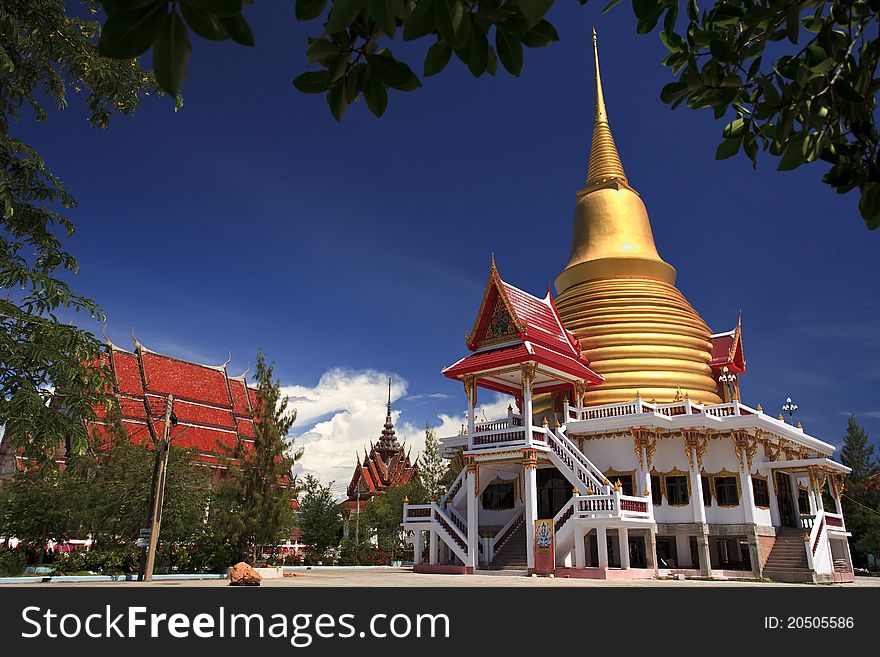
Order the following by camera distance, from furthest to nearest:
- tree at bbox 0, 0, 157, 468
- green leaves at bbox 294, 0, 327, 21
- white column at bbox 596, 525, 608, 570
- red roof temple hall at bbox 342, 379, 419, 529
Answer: red roof temple hall at bbox 342, 379, 419, 529, white column at bbox 596, 525, 608, 570, tree at bbox 0, 0, 157, 468, green leaves at bbox 294, 0, 327, 21

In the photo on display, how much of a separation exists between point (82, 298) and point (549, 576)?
16.0m

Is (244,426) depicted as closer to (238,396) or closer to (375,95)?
(238,396)

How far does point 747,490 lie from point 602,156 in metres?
19.6

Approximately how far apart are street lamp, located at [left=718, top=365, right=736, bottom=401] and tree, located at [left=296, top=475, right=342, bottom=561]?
72.9 feet

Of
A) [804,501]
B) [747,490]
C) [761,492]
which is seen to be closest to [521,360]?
[747,490]

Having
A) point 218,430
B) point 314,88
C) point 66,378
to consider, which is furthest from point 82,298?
point 218,430

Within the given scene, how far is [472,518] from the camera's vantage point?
24422mm

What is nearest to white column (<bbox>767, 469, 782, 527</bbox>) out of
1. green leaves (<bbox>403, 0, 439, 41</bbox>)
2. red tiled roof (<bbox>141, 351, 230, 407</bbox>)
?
green leaves (<bbox>403, 0, 439, 41</bbox>)

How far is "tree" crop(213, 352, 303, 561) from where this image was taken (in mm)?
23250

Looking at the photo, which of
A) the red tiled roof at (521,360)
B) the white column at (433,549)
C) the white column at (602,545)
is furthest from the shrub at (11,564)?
the white column at (602,545)

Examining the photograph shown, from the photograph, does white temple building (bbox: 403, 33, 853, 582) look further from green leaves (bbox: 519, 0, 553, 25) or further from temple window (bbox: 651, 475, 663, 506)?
green leaves (bbox: 519, 0, 553, 25)

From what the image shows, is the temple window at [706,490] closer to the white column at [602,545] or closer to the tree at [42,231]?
the white column at [602,545]

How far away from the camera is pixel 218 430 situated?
4394 centimetres

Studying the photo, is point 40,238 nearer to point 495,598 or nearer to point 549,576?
point 495,598
